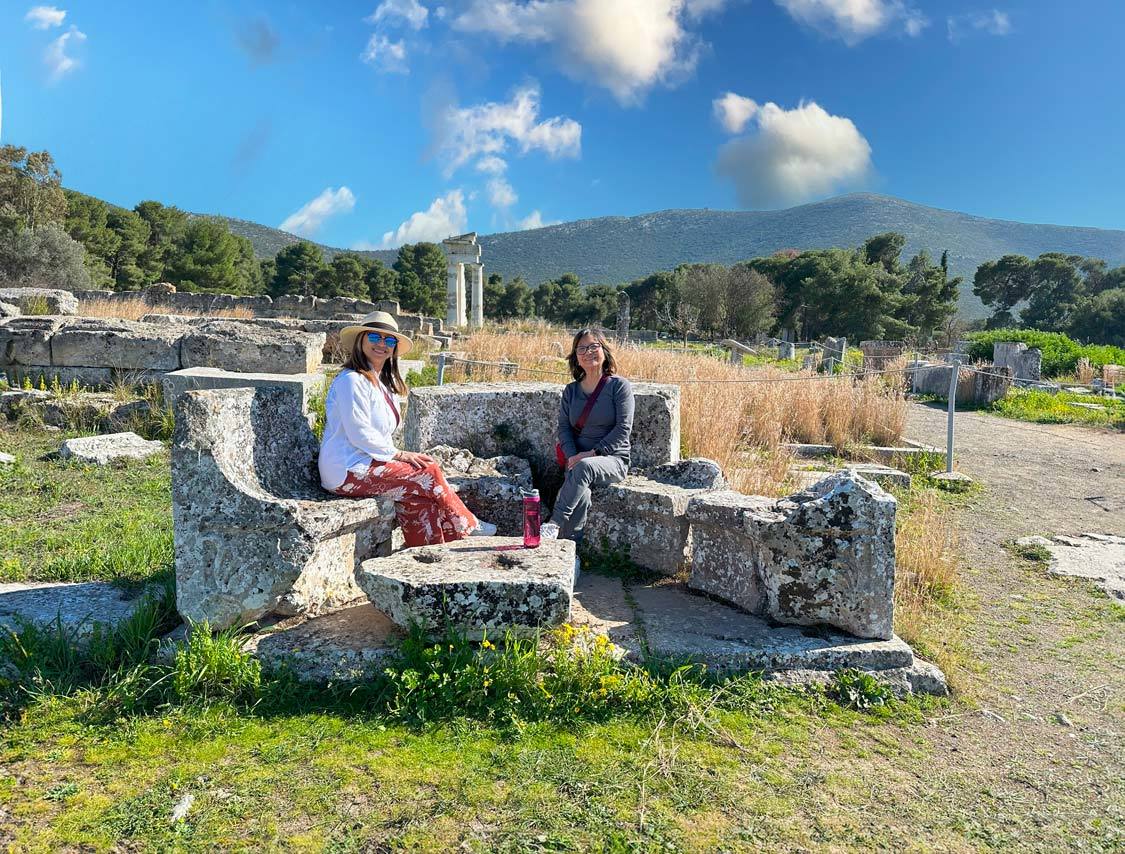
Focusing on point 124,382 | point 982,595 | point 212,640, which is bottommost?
point 982,595

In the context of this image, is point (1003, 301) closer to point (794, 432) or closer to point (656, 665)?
point (794, 432)

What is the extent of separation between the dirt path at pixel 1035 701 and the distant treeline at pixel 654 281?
990 inches

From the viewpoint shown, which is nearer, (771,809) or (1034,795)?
(771,809)

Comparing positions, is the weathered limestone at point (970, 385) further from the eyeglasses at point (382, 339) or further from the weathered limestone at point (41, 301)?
the weathered limestone at point (41, 301)

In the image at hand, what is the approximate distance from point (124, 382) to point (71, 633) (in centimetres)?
764

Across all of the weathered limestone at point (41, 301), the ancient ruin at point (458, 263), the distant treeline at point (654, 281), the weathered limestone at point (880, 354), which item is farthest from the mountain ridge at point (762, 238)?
→ the weathered limestone at point (41, 301)

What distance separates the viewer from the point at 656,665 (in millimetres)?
3418

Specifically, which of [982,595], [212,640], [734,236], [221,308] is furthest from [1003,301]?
[734,236]

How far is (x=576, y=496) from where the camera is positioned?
466 centimetres

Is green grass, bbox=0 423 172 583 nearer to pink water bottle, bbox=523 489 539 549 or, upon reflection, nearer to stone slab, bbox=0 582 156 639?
stone slab, bbox=0 582 156 639

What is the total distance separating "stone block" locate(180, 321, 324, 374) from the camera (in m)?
9.73

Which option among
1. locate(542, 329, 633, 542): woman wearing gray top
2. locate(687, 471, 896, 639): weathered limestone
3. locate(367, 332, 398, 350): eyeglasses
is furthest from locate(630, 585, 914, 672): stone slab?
locate(367, 332, 398, 350): eyeglasses

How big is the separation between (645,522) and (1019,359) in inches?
718

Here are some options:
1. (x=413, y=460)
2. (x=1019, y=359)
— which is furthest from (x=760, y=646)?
(x=1019, y=359)
